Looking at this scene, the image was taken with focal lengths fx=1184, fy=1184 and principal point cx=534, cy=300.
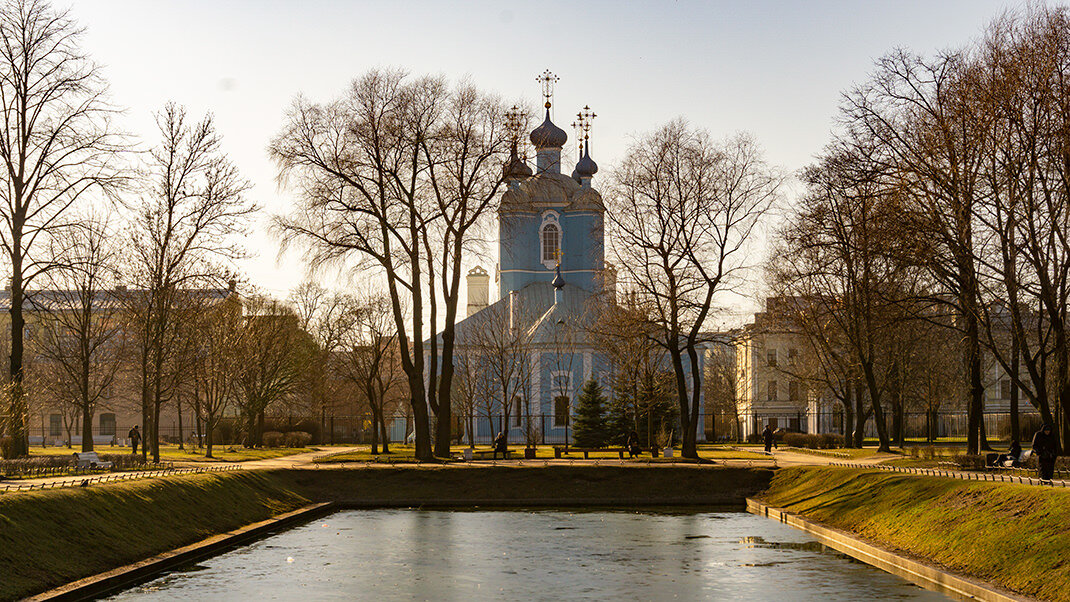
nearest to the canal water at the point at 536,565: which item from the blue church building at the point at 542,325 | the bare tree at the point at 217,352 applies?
the bare tree at the point at 217,352

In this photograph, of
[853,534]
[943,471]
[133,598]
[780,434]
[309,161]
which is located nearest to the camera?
[133,598]

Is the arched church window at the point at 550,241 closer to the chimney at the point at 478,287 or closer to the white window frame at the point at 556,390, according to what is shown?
the white window frame at the point at 556,390

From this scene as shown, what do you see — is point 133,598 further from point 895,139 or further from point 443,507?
point 895,139

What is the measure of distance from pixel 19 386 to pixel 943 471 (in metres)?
24.2

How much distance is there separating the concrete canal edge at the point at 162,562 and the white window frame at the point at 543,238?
46707 mm

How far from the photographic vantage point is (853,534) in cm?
2303

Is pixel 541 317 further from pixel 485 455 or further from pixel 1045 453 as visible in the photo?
pixel 1045 453

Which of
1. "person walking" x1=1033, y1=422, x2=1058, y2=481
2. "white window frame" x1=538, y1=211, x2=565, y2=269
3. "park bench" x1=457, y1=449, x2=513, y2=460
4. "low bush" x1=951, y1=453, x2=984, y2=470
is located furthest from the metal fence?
"person walking" x1=1033, y1=422, x2=1058, y2=481

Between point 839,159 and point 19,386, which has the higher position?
point 839,159

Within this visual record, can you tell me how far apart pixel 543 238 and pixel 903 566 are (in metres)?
56.7

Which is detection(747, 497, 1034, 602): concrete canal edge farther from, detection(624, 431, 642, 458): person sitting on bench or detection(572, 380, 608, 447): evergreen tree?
detection(572, 380, 608, 447): evergreen tree

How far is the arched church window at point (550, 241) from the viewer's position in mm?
74312

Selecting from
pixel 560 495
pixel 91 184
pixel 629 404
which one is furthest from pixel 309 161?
pixel 629 404

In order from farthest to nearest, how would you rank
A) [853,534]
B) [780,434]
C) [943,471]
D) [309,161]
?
1. [780,434]
2. [309,161]
3. [943,471]
4. [853,534]
